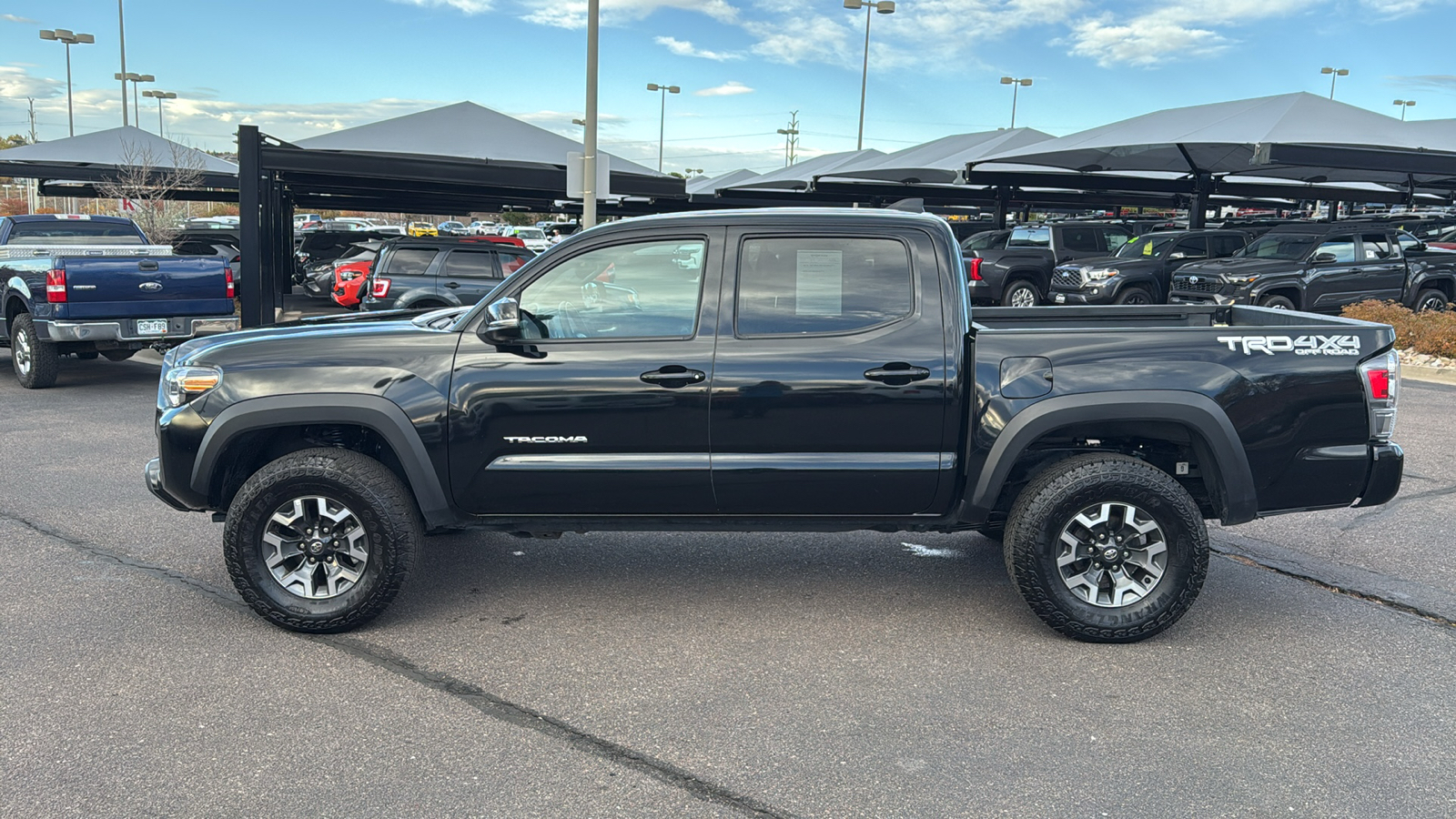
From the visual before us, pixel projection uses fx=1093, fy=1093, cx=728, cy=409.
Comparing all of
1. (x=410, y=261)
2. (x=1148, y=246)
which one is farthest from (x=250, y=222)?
(x=1148, y=246)

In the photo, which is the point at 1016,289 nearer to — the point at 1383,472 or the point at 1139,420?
the point at 1383,472

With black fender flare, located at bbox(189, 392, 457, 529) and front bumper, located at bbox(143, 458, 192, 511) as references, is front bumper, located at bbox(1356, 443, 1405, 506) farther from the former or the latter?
front bumper, located at bbox(143, 458, 192, 511)

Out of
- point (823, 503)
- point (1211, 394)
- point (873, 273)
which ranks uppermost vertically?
point (873, 273)

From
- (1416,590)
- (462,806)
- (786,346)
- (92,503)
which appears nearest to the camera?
(462,806)

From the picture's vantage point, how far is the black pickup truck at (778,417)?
178 inches

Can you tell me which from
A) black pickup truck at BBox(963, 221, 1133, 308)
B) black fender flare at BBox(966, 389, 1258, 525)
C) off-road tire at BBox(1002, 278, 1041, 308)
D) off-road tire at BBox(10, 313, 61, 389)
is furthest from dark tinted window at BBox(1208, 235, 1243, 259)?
off-road tire at BBox(10, 313, 61, 389)

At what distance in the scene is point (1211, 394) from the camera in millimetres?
4492

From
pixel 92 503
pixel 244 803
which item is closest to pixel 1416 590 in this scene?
pixel 244 803

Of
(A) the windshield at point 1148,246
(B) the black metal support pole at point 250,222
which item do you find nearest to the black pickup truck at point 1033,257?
(A) the windshield at point 1148,246

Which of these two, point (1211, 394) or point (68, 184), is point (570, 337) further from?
point (68, 184)

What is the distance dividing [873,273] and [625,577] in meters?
1.96

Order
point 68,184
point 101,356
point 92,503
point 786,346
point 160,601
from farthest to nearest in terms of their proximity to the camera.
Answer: point 68,184
point 101,356
point 92,503
point 160,601
point 786,346

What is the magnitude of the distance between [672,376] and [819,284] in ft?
2.48

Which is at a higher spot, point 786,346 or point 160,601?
point 786,346
